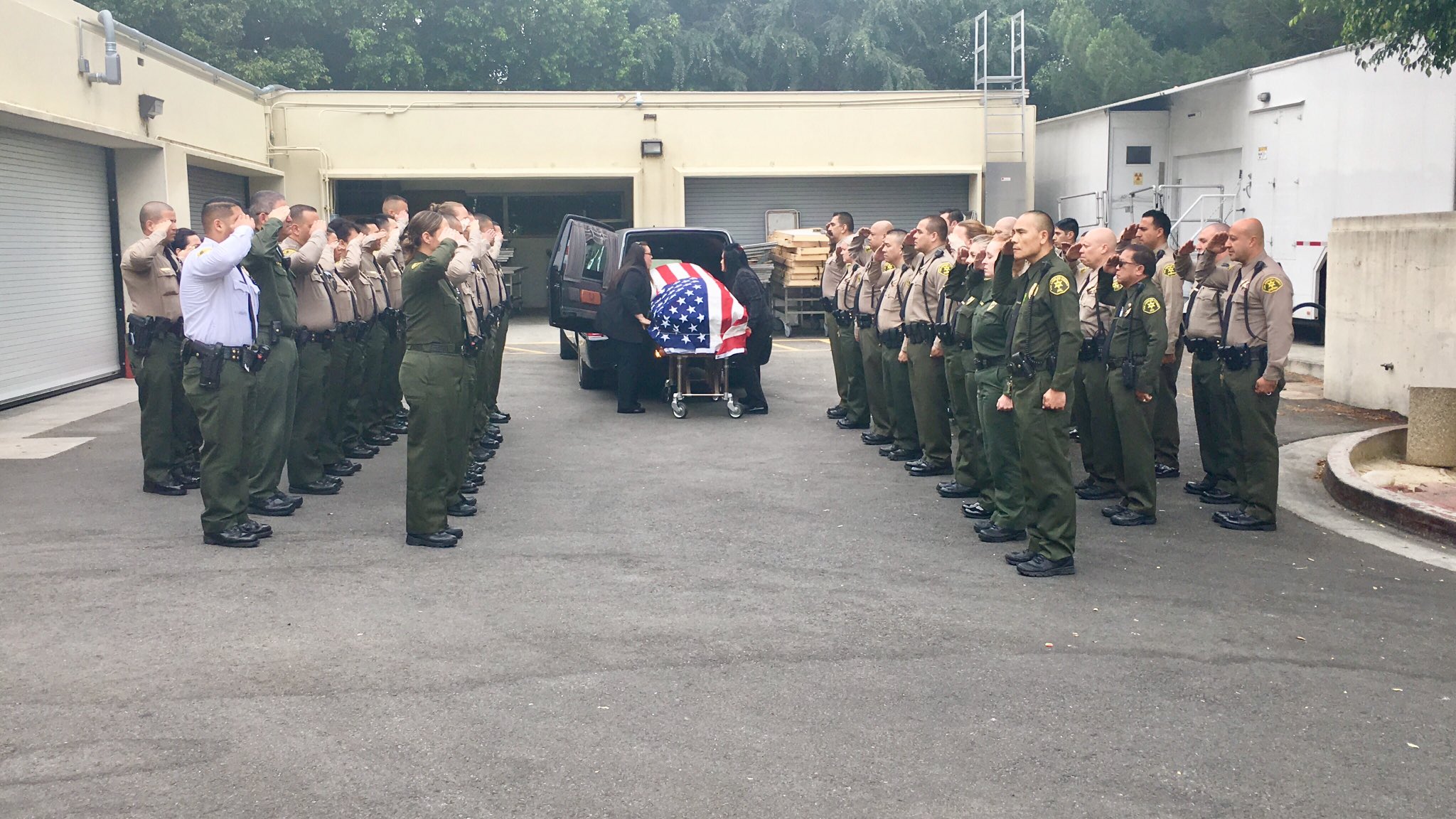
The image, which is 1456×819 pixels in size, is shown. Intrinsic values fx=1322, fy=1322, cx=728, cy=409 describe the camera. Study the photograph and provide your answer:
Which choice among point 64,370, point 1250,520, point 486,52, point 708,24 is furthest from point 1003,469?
point 708,24

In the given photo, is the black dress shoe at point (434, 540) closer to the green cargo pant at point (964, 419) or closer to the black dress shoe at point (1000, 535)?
the black dress shoe at point (1000, 535)

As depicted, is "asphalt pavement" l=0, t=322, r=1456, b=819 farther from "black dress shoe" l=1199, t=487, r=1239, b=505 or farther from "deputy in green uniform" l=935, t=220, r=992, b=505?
"deputy in green uniform" l=935, t=220, r=992, b=505

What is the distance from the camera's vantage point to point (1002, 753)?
4621mm

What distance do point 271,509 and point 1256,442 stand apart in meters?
6.26

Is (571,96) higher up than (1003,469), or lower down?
higher up

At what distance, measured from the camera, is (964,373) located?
9.33 meters

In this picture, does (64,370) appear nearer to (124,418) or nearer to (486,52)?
(124,418)

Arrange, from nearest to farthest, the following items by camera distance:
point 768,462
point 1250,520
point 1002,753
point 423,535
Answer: point 1002,753 → point 423,535 → point 1250,520 → point 768,462

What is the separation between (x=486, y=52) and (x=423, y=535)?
3293 cm

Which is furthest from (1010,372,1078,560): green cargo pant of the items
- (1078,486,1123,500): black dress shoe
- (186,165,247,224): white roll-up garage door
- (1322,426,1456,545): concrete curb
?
(186,165,247,224): white roll-up garage door

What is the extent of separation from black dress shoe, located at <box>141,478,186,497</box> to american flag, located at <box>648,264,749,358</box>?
503cm

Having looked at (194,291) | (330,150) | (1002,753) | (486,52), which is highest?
(486,52)

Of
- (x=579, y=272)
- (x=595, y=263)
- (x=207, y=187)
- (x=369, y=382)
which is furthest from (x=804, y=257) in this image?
(x=369, y=382)

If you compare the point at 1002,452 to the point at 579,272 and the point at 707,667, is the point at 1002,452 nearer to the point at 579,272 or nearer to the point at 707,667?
the point at 707,667
